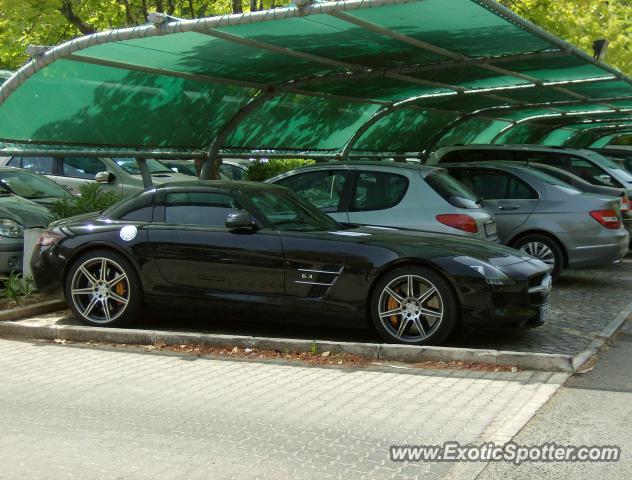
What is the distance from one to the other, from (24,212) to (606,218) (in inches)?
298

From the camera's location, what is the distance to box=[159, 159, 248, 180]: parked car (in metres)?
20.6

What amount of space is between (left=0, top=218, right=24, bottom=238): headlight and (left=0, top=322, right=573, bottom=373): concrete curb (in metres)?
2.25

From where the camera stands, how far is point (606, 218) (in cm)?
1130

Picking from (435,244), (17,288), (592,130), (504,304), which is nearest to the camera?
(504,304)

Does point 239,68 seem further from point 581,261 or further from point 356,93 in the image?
point 581,261

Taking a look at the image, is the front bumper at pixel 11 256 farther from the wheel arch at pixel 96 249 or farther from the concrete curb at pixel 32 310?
the wheel arch at pixel 96 249

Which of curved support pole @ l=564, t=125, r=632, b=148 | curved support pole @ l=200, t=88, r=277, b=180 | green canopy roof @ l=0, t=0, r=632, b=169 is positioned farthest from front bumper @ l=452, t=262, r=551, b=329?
curved support pole @ l=564, t=125, r=632, b=148

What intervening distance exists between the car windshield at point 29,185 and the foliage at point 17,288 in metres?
3.32

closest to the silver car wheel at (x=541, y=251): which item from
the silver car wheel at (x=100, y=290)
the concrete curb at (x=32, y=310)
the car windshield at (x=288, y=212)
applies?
the car windshield at (x=288, y=212)

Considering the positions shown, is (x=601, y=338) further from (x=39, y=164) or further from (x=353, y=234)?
(x=39, y=164)

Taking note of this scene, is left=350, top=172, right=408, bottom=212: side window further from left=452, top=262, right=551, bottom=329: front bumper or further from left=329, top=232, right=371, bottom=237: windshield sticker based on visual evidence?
left=452, top=262, right=551, bottom=329: front bumper

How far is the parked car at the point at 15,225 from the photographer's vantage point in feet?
33.0

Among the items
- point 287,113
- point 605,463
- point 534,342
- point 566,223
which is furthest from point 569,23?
point 605,463

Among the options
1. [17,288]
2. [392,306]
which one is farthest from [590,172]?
[17,288]
